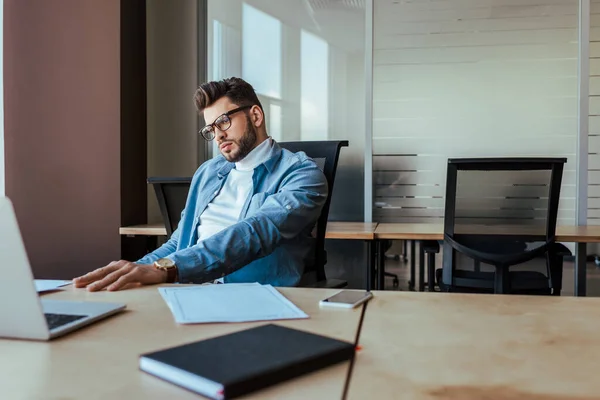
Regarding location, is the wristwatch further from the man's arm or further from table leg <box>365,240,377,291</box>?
table leg <box>365,240,377,291</box>

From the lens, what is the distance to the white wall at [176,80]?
4.07 meters

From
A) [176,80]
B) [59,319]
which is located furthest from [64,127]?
[59,319]

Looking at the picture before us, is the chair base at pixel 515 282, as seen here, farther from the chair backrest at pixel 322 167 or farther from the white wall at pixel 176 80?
the white wall at pixel 176 80

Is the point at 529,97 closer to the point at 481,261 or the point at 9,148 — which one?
the point at 481,261

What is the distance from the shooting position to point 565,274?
304cm

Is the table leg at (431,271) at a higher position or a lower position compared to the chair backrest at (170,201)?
lower

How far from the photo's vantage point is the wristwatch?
1.29 metres

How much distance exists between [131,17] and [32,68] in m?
0.72

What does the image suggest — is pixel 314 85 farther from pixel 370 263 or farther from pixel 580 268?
pixel 580 268

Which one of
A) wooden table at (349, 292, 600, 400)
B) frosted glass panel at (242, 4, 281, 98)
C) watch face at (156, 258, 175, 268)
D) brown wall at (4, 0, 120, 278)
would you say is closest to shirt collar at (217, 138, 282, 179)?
watch face at (156, 258, 175, 268)

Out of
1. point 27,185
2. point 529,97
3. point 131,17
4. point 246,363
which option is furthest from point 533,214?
point 27,185

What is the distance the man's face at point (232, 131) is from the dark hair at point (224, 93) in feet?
0.05

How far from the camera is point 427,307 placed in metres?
1.02

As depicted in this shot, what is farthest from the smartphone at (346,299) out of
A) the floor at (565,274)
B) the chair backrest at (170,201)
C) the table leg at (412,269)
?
the table leg at (412,269)
